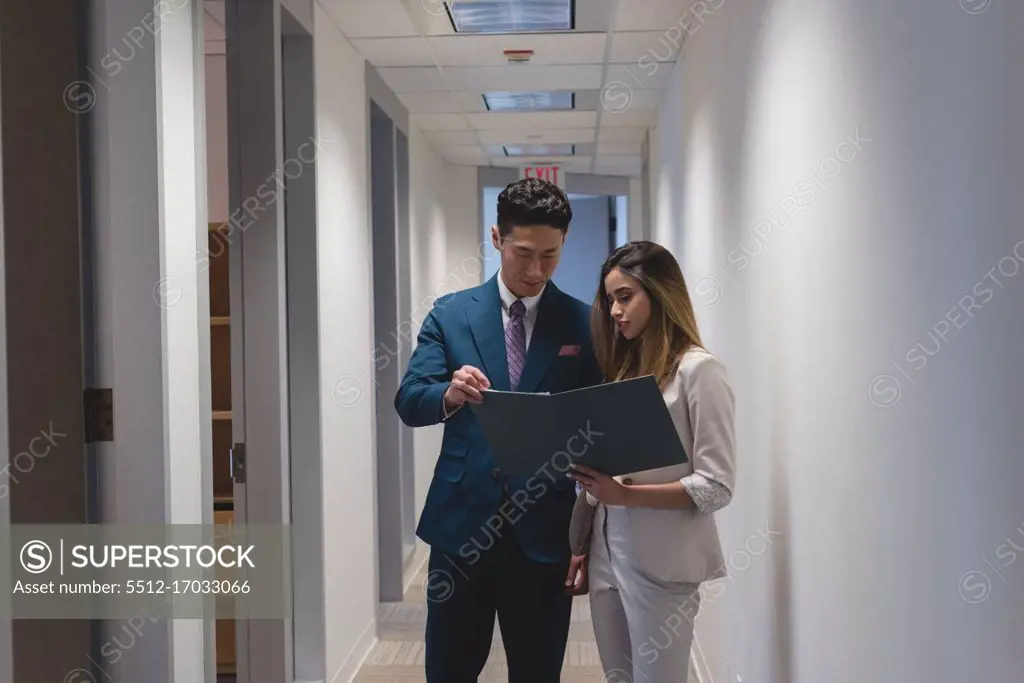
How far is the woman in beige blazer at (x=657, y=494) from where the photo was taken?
1.88 m

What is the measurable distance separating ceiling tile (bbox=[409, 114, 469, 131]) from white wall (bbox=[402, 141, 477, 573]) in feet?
0.20

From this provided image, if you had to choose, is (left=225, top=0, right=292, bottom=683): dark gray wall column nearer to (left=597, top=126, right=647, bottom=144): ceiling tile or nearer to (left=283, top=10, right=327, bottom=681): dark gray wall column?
(left=283, top=10, right=327, bottom=681): dark gray wall column

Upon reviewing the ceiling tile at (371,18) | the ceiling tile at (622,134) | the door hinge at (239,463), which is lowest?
the door hinge at (239,463)

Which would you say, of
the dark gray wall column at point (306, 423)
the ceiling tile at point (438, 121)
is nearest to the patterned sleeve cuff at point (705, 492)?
the dark gray wall column at point (306, 423)

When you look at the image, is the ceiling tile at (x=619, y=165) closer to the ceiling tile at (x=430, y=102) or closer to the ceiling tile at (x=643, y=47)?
the ceiling tile at (x=430, y=102)

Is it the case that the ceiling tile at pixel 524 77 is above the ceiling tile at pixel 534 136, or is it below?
below

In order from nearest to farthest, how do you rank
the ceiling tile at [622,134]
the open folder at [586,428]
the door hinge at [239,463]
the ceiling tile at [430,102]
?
the open folder at [586,428] < the door hinge at [239,463] < the ceiling tile at [430,102] < the ceiling tile at [622,134]

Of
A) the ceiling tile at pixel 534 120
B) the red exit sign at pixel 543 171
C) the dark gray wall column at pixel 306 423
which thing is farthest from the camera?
the red exit sign at pixel 543 171

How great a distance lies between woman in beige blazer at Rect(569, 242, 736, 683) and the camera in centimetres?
188

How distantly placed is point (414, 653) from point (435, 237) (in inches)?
130

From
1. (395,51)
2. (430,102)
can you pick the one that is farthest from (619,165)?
(395,51)

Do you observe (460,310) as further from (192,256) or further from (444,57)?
(444,57)

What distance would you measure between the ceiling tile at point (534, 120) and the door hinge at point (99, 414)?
3.80 meters

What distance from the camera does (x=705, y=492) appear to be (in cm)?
187
